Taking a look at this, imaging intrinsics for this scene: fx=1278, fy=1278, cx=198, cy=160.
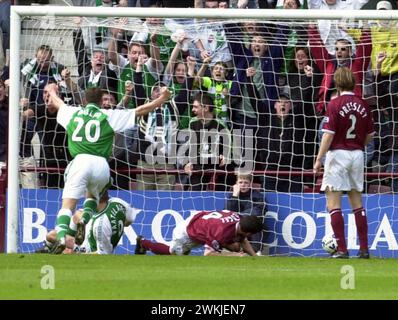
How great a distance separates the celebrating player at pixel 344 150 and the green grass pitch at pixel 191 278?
55cm

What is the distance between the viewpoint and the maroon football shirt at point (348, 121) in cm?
1521

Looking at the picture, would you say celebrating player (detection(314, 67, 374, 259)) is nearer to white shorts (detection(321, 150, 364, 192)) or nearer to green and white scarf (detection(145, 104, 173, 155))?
white shorts (detection(321, 150, 364, 192))

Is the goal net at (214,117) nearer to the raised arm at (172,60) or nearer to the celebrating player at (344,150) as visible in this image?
the raised arm at (172,60)

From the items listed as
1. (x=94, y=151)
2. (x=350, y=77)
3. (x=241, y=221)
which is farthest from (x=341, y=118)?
(x=94, y=151)

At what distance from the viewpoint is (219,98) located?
58.3 feet

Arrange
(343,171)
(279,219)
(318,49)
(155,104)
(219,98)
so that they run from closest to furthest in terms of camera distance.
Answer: (343,171) < (155,104) < (279,219) < (318,49) < (219,98)

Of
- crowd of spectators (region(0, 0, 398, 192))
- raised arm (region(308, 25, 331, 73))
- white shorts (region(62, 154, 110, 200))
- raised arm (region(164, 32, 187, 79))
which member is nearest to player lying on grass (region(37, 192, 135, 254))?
white shorts (region(62, 154, 110, 200))

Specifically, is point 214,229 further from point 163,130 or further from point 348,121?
point 163,130

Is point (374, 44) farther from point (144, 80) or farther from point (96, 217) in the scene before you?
point (96, 217)

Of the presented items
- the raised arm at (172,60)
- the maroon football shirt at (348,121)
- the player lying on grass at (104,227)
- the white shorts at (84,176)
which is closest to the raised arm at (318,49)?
the raised arm at (172,60)

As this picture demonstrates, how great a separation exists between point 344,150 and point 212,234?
194cm

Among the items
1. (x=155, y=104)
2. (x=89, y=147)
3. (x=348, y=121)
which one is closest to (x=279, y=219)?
(x=348, y=121)

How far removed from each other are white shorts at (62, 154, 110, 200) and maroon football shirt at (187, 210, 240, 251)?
130 centimetres

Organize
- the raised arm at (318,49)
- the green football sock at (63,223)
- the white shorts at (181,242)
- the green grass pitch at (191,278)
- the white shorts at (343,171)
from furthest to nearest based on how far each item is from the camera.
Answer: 1. the raised arm at (318,49)
2. the white shorts at (181,242)
3. the white shorts at (343,171)
4. the green football sock at (63,223)
5. the green grass pitch at (191,278)
